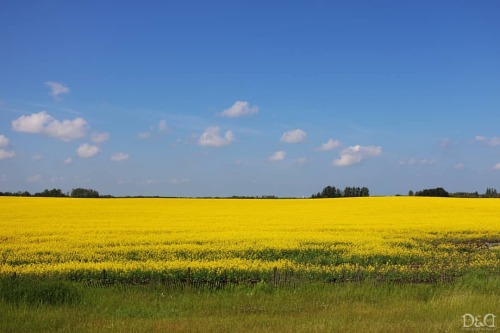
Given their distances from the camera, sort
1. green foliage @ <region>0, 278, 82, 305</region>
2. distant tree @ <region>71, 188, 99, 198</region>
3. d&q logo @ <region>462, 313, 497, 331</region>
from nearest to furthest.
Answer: d&q logo @ <region>462, 313, 497, 331</region>, green foliage @ <region>0, 278, 82, 305</region>, distant tree @ <region>71, 188, 99, 198</region>

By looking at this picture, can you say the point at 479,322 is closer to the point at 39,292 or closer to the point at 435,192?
the point at 39,292

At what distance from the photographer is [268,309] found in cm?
1064

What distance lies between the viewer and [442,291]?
12875mm

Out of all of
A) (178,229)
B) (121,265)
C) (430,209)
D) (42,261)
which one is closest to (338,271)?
(121,265)

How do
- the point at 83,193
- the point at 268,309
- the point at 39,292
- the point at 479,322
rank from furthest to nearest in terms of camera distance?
the point at 83,193 < the point at 39,292 < the point at 268,309 < the point at 479,322

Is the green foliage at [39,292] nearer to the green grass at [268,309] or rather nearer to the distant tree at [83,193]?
the green grass at [268,309]

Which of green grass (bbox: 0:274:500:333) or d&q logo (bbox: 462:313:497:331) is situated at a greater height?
d&q logo (bbox: 462:313:497:331)

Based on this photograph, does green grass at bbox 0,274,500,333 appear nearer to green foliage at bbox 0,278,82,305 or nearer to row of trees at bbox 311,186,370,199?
green foliage at bbox 0,278,82,305

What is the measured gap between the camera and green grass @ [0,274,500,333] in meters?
8.70

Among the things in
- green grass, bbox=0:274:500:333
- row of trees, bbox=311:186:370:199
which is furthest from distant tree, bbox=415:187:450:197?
green grass, bbox=0:274:500:333

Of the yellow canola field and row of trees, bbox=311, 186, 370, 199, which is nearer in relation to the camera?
the yellow canola field

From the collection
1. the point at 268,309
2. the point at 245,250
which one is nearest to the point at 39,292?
the point at 268,309

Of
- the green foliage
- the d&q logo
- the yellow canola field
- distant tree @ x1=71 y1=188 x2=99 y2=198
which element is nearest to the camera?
the d&q logo

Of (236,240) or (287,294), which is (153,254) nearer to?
(236,240)
